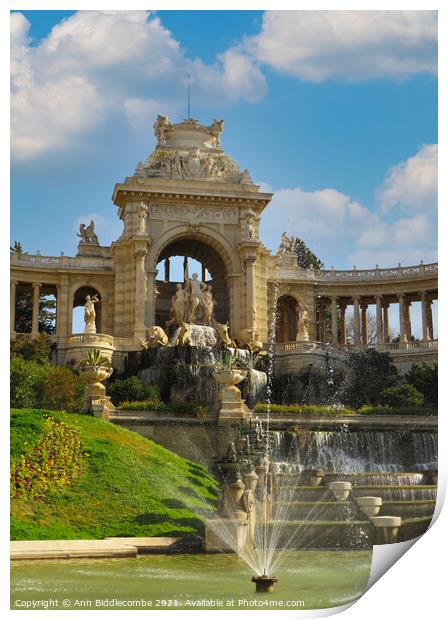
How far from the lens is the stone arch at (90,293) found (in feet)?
196

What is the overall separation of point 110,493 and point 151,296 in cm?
3094

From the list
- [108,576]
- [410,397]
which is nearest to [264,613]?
[108,576]

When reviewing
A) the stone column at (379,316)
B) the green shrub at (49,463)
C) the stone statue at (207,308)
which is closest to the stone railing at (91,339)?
the stone statue at (207,308)

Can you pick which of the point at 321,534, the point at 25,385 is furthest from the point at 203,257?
the point at 321,534

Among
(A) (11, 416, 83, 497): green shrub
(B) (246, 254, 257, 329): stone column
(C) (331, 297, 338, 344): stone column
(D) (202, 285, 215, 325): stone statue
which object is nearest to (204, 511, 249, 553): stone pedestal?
(A) (11, 416, 83, 497): green shrub

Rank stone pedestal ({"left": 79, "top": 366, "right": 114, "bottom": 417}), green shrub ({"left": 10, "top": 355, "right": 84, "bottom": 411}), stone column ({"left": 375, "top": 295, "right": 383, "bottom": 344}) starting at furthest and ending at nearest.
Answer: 1. stone column ({"left": 375, "top": 295, "right": 383, "bottom": 344})
2. green shrub ({"left": 10, "top": 355, "right": 84, "bottom": 411})
3. stone pedestal ({"left": 79, "top": 366, "right": 114, "bottom": 417})

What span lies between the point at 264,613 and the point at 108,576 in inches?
126

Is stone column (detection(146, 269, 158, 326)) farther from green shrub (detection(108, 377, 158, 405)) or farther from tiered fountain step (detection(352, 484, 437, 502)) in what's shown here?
tiered fountain step (detection(352, 484, 437, 502))

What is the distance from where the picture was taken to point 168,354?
49.5 metres

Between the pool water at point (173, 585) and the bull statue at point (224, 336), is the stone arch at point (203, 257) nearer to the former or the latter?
the bull statue at point (224, 336)

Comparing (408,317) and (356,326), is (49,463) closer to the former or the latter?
(356,326)

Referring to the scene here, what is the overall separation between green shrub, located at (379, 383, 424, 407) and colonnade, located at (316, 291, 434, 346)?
11.1m

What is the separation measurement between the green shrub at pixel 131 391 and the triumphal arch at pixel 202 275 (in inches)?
258

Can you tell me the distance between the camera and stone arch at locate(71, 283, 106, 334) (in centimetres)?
5984
